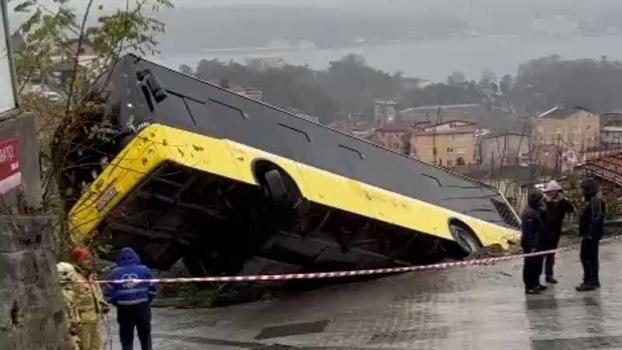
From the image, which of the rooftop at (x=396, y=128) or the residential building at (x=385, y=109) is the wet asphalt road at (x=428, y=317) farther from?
the residential building at (x=385, y=109)

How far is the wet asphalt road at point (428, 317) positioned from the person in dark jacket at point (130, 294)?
1553mm

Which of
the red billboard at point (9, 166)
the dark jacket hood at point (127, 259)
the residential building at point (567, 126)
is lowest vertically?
the residential building at point (567, 126)

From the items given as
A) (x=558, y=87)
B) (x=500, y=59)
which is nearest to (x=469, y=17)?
(x=500, y=59)

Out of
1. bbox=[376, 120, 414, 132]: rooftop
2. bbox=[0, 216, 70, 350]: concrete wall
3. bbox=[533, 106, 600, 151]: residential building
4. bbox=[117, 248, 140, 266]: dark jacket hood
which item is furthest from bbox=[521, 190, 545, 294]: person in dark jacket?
bbox=[533, 106, 600, 151]: residential building

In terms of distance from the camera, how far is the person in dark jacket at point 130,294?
807 centimetres

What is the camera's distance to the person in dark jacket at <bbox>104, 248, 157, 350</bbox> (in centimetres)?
807

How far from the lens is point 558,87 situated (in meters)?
73.6

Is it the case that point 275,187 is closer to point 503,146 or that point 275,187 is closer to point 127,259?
point 127,259

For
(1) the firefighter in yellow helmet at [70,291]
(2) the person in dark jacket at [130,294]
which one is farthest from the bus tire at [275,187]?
(1) the firefighter in yellow helmet at [70,291]

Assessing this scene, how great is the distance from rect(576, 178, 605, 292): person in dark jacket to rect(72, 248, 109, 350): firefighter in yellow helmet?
196 inches

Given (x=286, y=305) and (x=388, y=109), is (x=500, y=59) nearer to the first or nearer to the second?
(x=388, y=109)

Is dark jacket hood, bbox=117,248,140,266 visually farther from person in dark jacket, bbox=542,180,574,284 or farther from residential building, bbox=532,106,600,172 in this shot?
residential building, bbox=532,106,600,172

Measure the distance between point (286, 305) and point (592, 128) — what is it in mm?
39440

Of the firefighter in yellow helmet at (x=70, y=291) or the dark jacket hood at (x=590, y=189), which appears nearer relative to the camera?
the firefighter in yellow helmet at (x=70, y=291)
